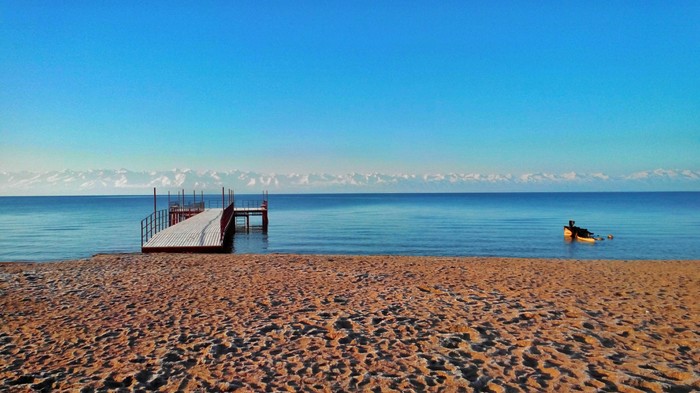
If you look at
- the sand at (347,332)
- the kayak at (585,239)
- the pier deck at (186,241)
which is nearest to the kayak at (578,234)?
the kayak at (585,239)

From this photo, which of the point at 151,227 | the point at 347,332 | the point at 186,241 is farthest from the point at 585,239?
the point at 347,332

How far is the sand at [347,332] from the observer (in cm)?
565

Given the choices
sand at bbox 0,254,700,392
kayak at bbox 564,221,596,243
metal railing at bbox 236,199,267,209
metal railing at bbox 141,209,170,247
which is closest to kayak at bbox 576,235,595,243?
kayak at bbox 564,221,596,243

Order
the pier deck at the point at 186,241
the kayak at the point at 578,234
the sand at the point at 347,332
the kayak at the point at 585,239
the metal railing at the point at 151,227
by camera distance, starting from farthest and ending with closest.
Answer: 1. the kayak at the point at 578,234
2. the kayak at the point at 585,239
3. the metal railing at the point at 151,227
4. the pier deck at the point at 186,241
5. the sand at the point at 347,332

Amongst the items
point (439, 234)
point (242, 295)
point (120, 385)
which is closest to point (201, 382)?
point (120, 385)

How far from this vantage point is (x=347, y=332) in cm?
742

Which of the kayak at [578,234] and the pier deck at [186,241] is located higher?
the pier deck at [186,241]

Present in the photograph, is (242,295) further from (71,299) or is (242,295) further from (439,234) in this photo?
(439,234)

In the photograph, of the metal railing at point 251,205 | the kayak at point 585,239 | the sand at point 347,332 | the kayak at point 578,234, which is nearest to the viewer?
the sand at point 347,332

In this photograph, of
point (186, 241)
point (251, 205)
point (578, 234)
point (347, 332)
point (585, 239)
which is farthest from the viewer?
point (251, 205)

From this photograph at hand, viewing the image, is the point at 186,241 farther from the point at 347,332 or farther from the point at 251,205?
the point at 251,205

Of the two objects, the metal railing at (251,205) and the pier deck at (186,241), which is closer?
the pier deck at (186,241)

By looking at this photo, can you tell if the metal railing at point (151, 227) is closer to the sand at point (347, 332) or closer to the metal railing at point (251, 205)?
the metal railing at point (251, 205)

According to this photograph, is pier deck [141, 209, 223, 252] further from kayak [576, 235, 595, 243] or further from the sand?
kayak [576, 235, 595, 243]
